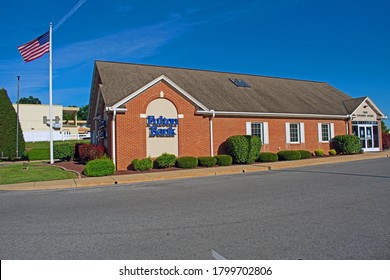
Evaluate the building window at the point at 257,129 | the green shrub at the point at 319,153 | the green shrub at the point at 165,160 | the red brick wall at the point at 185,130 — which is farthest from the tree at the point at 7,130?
the green shrub at the point at 319,153

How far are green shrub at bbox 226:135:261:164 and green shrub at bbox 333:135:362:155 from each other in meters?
9.10

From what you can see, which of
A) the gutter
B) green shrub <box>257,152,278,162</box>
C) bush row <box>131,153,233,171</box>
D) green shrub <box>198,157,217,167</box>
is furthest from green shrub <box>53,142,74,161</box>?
green shrub <box>257,152,278,162</box>

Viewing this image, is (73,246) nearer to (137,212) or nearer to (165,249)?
(165,249)

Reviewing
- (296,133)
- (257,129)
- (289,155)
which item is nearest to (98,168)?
(257,129)

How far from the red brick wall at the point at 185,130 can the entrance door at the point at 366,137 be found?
736 cm

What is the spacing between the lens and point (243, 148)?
18.9 m

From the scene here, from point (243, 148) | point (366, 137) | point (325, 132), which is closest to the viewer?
point (243, 148)

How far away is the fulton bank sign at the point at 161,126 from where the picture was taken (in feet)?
57.1

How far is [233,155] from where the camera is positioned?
1928cm

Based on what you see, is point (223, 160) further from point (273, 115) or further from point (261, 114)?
point (273, 115)

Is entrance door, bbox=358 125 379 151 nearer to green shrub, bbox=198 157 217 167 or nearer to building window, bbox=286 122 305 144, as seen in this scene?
building window, bbox=286 122 305 144

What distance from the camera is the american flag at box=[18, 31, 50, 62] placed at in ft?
59.7

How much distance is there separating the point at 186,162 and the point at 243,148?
4.07 metres

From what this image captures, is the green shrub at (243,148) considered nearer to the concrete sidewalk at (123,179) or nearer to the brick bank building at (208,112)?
the brick bank building at (208,112)
